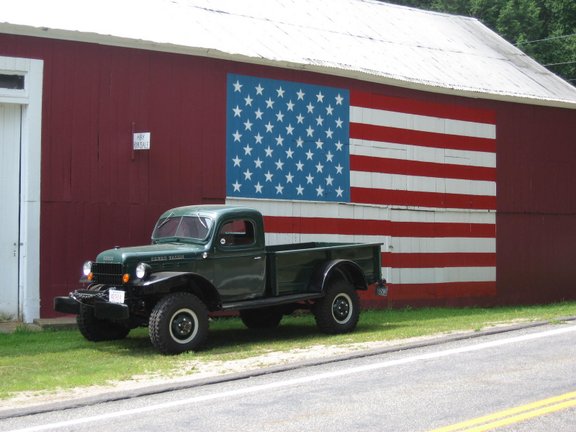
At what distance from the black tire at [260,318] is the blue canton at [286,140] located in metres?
3.34

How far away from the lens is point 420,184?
20031 mm

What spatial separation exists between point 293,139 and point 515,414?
11.1 meters

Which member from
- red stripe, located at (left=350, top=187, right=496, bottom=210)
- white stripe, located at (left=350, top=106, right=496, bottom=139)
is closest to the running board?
red stripe, located at (left=350, top=187, right=496, bottom=210)

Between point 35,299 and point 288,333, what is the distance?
4310 mm

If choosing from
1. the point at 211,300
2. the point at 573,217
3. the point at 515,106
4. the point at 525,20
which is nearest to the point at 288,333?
the point at 211,300

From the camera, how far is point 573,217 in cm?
2362

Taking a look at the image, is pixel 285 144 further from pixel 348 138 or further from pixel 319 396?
pixel 319 396

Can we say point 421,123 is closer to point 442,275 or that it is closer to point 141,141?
point 442,275

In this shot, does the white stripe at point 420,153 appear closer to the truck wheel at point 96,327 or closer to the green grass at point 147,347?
the green grass at point 147,347

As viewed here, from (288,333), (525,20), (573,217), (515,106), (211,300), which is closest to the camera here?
(211,300)

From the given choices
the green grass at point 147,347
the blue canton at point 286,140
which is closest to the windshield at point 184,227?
the green grass at point 147,347

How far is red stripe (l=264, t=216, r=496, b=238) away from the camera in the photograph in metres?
17.6

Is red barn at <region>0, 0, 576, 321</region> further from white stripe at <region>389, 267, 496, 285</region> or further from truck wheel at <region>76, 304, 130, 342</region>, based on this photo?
truck wheel at <region>76, 304, 130, 342</region>

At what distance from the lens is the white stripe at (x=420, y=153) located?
18953 millimetres
